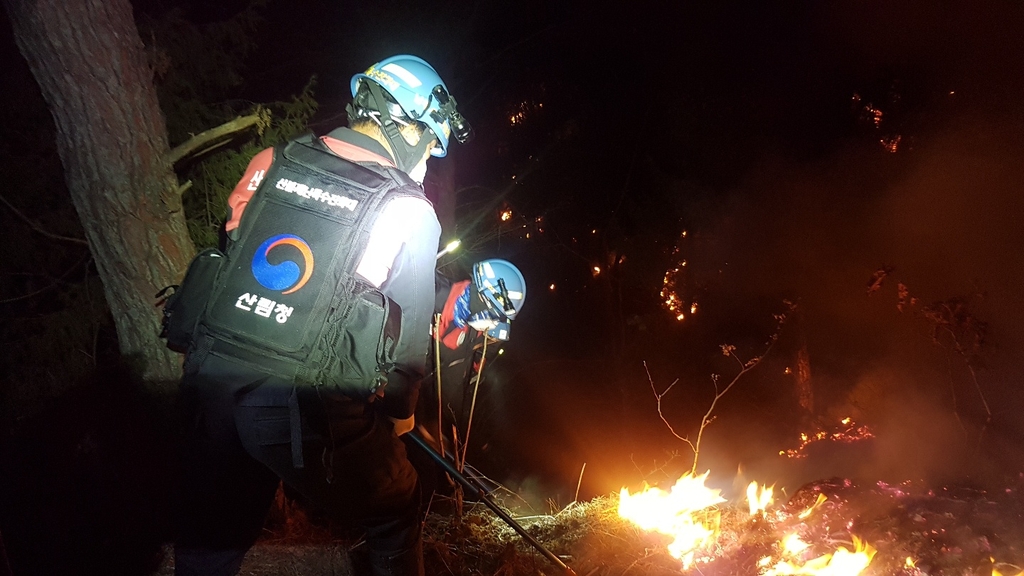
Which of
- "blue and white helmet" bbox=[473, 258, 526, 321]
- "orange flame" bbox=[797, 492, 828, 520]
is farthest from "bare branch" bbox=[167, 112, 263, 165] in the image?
"orange flame" bbox=[797, 492, 828, 520]

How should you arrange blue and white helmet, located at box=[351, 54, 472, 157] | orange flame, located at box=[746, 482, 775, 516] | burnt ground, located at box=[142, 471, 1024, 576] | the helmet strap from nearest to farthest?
the helmet strap, blue and white helmet, located at box=[351, 54, 472, 157], burnt ground, located at box=[142, 471, 1024, 576], orange flame, located at box=[746, 482, 775, 516]

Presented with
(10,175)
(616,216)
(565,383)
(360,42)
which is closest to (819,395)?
(616,216)

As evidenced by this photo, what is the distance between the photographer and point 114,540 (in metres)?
4.50

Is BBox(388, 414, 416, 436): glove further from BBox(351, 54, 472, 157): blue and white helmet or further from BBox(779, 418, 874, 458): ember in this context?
BBox(779, 418, 874, 458): ember

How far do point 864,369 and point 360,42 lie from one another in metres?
10.3

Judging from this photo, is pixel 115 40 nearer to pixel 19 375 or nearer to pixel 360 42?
pixel 360 42

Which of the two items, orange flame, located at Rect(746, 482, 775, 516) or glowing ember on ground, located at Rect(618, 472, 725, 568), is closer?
glowing ember on ground, located at Rect(618, 472, 725, 568)

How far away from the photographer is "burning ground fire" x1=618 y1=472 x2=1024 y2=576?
3.96 metres

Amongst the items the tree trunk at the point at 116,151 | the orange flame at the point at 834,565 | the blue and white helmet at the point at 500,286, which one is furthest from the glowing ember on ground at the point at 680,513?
the tree trunk at the point at 116,151

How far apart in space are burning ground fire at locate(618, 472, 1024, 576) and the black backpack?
292 centimetres

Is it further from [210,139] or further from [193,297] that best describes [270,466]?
[210,139]

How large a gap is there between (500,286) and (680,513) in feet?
7.78

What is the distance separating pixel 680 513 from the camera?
14.3 ft

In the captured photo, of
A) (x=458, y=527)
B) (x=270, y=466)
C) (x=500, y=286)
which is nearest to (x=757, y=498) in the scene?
(x=458, y=527)
